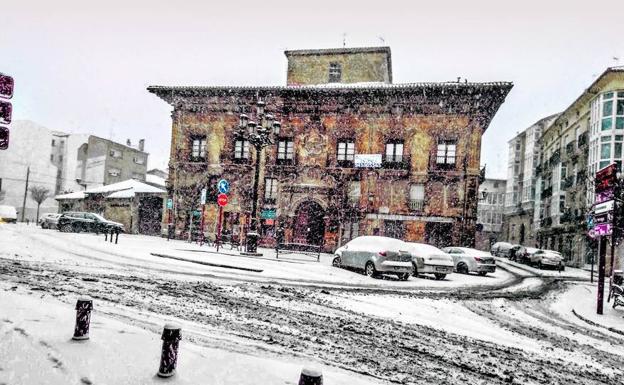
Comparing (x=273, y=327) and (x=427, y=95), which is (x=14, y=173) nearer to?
(x=427, y=95)

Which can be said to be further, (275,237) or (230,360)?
(275,237)

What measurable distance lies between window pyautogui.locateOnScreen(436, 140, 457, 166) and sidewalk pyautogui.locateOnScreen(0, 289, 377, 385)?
25680mm

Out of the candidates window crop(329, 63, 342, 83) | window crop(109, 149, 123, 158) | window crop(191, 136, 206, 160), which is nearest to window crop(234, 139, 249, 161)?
window crop(191, 136, 206, 160)

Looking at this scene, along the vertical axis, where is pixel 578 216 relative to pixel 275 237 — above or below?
above

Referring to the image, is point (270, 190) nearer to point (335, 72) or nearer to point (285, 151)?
point (285, 151)

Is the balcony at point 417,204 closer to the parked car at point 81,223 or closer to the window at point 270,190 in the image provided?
the window at point 270,190

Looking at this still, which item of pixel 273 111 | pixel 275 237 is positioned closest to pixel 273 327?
pixel 275 237

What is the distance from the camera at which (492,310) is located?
10070mm

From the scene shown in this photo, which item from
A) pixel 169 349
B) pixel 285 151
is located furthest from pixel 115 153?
pixel 169 349

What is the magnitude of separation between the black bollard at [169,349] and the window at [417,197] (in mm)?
25805

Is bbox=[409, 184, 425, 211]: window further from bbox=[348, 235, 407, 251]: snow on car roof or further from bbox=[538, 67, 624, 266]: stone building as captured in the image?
bbox=[348, 235, 407, 251]: snow on car roof

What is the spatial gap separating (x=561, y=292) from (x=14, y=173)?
59.6 metres

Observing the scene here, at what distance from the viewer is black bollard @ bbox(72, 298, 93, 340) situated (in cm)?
482

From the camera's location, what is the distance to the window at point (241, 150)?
3185 centimetres
